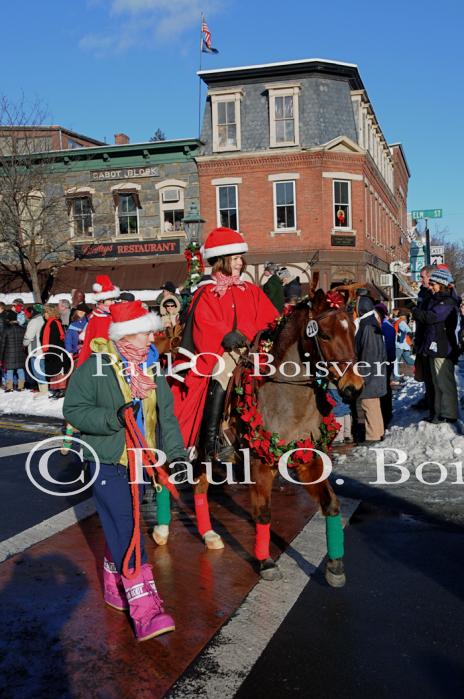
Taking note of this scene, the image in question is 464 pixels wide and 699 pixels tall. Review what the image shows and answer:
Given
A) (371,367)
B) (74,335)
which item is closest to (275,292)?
(371,367)

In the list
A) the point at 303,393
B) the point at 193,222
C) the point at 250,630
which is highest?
the point at 193,222

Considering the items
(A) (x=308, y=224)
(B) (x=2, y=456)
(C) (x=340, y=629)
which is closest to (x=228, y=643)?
(C) (x=340, y=629)

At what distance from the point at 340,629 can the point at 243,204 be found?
83.6 ft

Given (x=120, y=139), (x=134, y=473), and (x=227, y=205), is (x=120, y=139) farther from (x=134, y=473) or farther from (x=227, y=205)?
(x=134, y=473)

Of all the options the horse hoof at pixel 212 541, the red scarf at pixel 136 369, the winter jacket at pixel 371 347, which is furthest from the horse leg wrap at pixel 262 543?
the winter jacket at pixel 371 347

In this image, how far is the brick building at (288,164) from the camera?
91.2 feet

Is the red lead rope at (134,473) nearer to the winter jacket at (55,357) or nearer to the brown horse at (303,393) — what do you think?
the brown horse at (303,393)

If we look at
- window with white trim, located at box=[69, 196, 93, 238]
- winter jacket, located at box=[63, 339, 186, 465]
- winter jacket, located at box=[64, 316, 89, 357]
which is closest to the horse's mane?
winter jacket, located at box=[63, 339, 186, 465]

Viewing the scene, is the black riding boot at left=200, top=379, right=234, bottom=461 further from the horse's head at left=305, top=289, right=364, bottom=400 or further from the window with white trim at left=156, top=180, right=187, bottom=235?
the window with white trim at left=156, top=180, right=187, bottom=235

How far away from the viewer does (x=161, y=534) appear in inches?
233

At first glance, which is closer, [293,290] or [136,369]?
[136,369]

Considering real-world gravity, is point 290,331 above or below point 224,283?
below

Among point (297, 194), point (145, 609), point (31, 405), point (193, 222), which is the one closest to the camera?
point (145, 609)

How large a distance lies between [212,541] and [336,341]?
223cm
